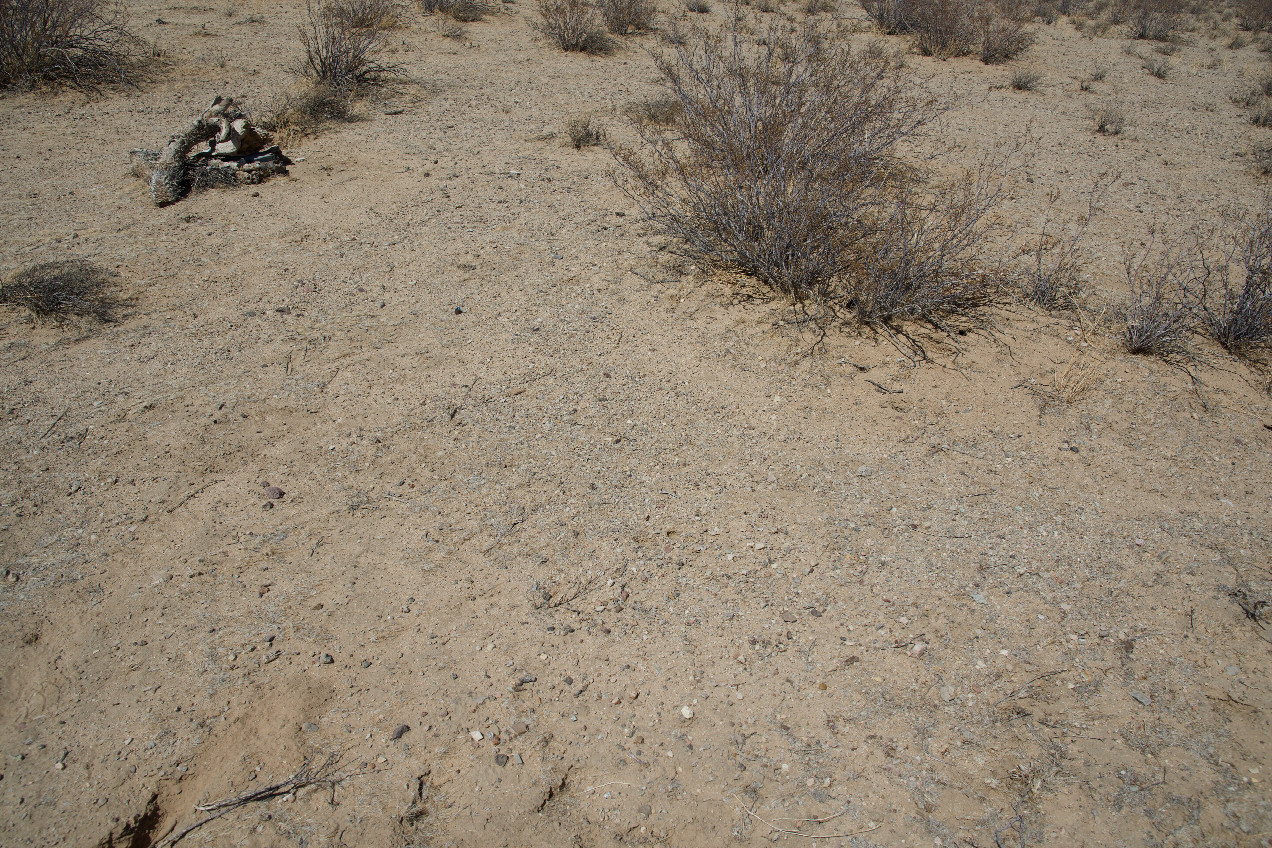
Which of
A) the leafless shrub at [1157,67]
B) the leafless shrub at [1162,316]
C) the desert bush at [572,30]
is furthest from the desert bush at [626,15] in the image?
the leafless shrub at [1162,316]

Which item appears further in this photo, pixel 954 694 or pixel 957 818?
pixel 954 694

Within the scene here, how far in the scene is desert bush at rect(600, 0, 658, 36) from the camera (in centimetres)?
1058

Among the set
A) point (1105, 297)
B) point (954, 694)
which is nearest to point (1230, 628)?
point (954, 694)

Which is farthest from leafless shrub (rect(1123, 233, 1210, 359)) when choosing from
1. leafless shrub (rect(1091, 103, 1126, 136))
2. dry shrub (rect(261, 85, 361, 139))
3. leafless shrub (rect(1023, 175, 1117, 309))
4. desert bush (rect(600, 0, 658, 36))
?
desert bush (rect(600, 0, 658, 36))

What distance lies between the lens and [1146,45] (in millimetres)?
A: 12922

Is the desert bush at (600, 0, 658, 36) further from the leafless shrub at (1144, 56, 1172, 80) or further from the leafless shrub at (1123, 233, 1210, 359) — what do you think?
the leafless shrub at (1123, 233, 1210, 359)

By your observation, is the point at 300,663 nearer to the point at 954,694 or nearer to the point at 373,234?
the point at 954,694

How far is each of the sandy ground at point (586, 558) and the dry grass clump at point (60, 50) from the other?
10.5ft

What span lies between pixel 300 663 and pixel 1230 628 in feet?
11.8

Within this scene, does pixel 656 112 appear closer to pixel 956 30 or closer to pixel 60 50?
pixel 956 30

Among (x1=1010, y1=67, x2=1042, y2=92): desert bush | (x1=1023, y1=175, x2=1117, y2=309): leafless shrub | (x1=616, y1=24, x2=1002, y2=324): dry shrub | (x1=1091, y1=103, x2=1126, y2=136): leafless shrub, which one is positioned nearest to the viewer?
(x1=616, y1=24, x2=1002, y2=324): dry shrub

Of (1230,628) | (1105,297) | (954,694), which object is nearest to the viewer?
(954,694)

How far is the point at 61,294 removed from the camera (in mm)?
4410

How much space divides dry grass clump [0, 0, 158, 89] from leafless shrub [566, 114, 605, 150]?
5.01 meters
